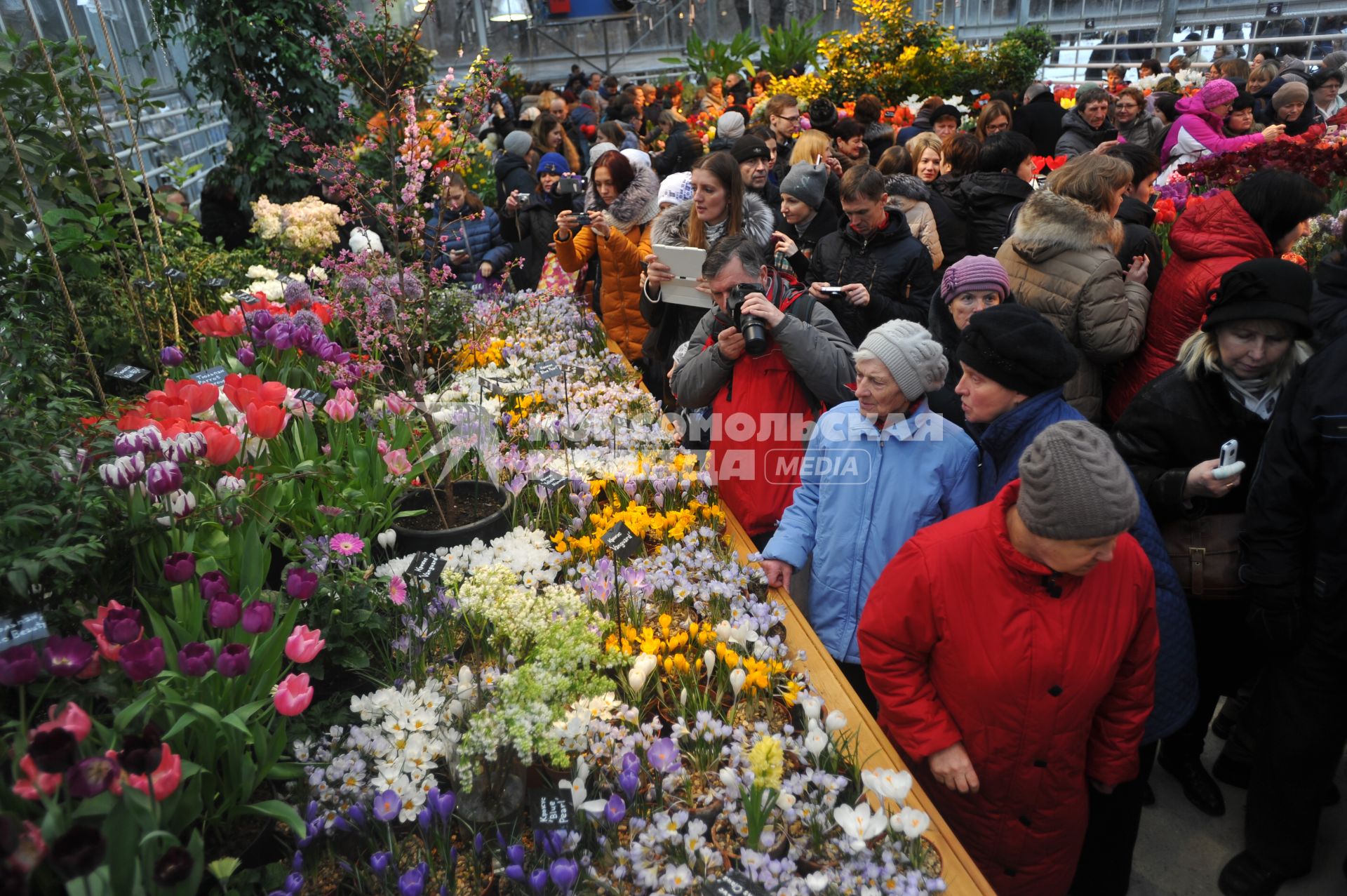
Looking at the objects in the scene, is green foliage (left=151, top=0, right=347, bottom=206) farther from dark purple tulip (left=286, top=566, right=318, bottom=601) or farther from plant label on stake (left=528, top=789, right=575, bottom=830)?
plant label on stake (left=528, top=789, right=575, bottom=830)

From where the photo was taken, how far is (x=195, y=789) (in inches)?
52.4

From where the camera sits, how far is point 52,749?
1.02m

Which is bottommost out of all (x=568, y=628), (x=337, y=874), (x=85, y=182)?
(x=337, y=874)

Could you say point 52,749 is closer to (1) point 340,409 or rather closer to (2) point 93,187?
(1) point 340,409

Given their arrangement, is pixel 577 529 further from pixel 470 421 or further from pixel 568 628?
pixel 568 628

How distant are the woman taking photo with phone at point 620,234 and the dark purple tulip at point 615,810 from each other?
284cm

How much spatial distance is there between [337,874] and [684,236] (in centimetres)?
274

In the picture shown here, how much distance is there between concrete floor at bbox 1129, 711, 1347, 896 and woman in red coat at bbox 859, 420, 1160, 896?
2.96ft

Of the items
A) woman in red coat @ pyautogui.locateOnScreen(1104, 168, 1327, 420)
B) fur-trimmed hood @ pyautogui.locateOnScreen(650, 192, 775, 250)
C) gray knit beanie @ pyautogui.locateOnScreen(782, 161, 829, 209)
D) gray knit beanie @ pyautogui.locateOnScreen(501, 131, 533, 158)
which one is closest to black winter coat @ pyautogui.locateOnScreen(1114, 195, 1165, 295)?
woman in red coat @ pyautogui.locateOnScreen(1104, 168, 1327, 420)

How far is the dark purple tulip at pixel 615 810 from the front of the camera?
146 centimetres

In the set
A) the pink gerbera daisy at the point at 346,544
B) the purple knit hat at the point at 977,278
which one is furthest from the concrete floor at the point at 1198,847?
the pink gerbera daisy at the point at 346,544

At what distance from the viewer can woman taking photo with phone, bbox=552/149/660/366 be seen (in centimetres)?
411

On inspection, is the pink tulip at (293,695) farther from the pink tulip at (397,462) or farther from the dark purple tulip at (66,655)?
the pink tulip at (397,462)

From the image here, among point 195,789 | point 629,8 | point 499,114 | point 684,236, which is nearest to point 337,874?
point 195,789
